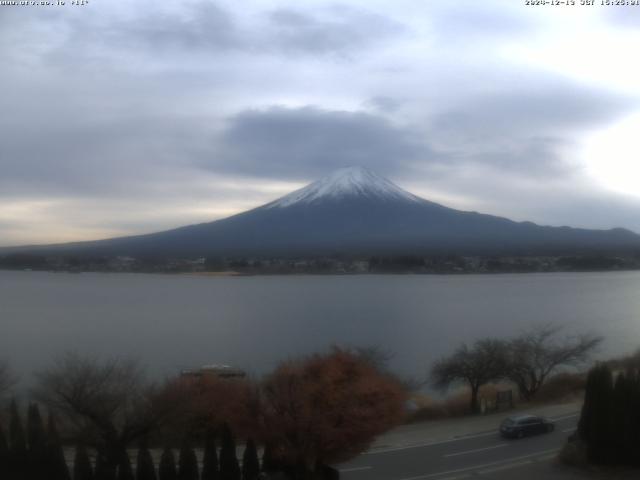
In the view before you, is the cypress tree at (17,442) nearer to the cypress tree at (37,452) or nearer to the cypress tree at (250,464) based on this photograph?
the cypress tree at (37,452)

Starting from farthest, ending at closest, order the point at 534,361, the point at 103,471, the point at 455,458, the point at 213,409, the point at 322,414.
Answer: the point at 534,361
the point at 455,458
the point at 213,409
the point at 322,414
the point at 103,471

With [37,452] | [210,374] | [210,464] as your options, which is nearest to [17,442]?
[37,452]

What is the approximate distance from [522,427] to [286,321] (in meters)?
19.9

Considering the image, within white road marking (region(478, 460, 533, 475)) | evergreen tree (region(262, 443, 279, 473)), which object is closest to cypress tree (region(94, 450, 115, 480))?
evergreen tree (region(262, 443, 279, 473))

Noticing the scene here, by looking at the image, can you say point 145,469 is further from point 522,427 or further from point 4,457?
point 522,427

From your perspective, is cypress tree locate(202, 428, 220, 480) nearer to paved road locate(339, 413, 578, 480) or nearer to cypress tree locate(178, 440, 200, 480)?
cypress tree locate(178, 440, 200, 480)

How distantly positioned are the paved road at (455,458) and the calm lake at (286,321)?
7.78 meters

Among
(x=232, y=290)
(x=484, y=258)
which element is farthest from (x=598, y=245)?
(x=232, y=290)

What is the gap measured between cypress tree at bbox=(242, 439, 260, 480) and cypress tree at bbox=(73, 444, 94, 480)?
1.21 metres

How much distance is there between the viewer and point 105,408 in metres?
6.92

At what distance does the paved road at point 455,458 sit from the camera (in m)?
6.97

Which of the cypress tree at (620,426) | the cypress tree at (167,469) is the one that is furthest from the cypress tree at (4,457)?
the cypress tree at (620,426)

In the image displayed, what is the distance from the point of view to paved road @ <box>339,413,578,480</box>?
6969mm

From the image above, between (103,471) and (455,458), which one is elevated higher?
(103,471)
